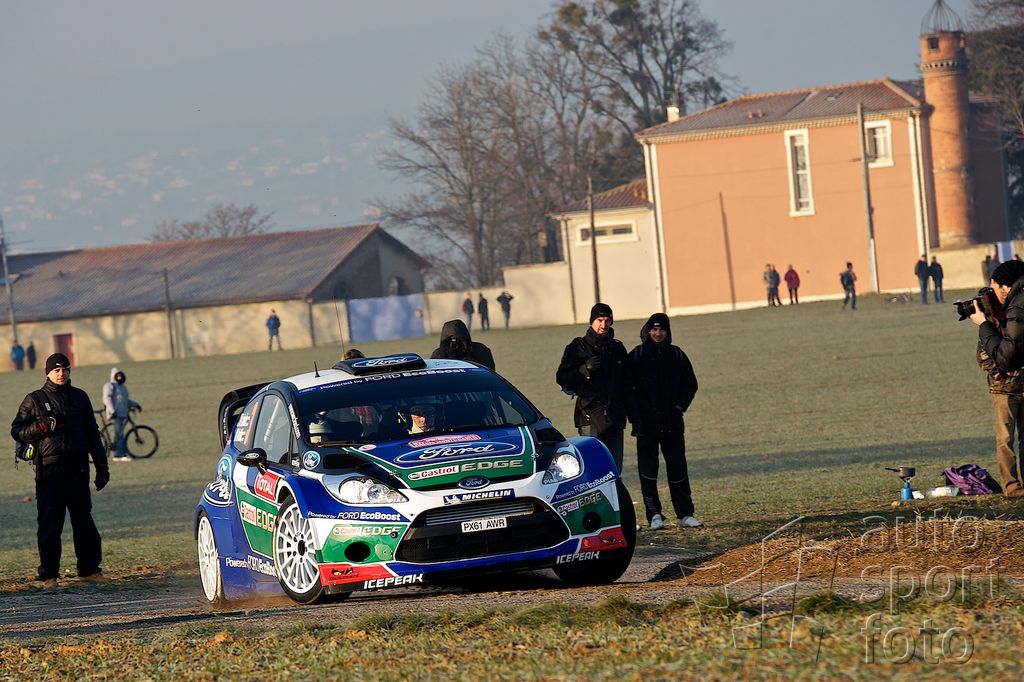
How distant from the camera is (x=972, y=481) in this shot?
13.9 meters

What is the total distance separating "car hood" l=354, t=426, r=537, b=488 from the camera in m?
9.57

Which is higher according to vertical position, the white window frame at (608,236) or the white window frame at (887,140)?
the white window frame at (887,140)

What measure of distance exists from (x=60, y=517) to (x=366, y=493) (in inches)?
205

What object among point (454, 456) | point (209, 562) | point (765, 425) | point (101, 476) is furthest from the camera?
point (765, 425)

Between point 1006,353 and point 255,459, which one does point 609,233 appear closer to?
point 1006,353

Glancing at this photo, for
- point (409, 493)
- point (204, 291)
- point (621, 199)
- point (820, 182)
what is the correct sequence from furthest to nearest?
point (204, 291)
point (621, 199)
point (820, 182)
point (409, 493)

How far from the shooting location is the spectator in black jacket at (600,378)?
44.6ft

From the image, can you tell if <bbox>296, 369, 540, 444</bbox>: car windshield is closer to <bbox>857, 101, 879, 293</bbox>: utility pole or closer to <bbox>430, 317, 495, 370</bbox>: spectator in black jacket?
<bbox>430, 317, 495, 370</bbox>: spectator in black jacket

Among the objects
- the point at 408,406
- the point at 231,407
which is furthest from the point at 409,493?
the point at 231,407

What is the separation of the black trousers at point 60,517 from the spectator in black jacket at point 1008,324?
746 cm

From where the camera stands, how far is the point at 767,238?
75.4 metres

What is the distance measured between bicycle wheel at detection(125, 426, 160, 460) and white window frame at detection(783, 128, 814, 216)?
48106 mm

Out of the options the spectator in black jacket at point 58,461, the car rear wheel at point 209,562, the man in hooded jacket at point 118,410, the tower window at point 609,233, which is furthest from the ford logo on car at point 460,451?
the tower window at point 609,233

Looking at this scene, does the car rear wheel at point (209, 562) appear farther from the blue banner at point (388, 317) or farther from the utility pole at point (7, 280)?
the utility pole at point (7, 280)
